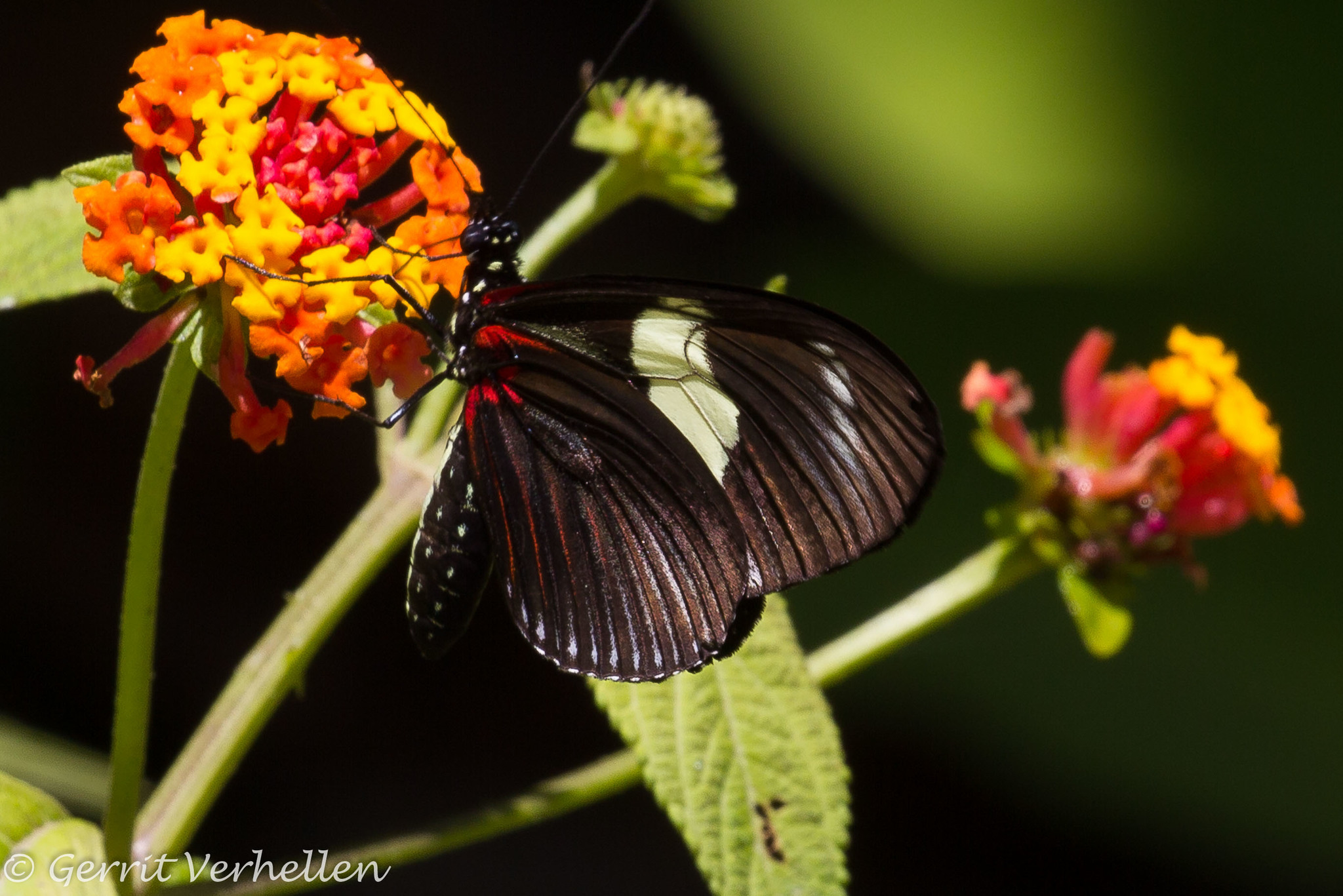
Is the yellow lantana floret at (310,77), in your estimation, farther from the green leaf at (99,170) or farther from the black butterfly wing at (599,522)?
the black butterfly wing at (599,522)

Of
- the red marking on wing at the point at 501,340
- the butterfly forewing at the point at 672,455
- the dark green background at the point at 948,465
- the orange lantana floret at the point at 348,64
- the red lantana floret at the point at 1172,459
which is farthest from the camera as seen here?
the dark green background at the point at 948,465

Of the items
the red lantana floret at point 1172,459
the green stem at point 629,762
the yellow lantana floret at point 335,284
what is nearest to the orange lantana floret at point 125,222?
the yellow lantana floret at point 335,284

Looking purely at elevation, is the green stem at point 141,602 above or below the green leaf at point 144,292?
below

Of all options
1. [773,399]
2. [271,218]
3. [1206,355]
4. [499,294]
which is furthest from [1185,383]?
[271,218]

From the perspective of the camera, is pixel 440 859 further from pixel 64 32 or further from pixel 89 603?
pixel 64 32

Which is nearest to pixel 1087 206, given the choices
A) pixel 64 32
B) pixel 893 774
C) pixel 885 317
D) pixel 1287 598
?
pixel 885 317

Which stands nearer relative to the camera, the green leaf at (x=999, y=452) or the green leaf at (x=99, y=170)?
the green leaf at (x=99, y=170)

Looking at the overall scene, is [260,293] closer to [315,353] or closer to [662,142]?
[315,353]
